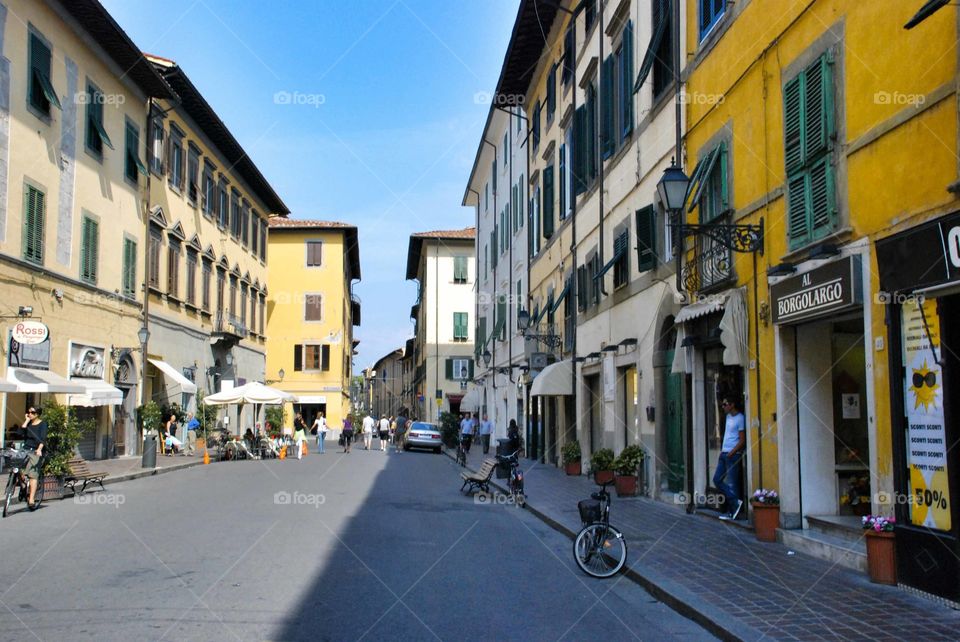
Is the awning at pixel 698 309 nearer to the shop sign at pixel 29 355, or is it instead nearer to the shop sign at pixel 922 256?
the shop sign at pixel 922 256

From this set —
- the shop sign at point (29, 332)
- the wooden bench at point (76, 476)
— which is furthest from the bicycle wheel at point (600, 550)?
the shop sign at point (29, 332)

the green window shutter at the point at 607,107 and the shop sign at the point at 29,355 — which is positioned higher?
the green window shutter at the point at 607,107

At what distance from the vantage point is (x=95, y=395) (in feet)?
77.8

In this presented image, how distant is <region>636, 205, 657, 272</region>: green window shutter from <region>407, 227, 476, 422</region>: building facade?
4586 cm

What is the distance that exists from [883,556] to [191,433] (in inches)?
1197

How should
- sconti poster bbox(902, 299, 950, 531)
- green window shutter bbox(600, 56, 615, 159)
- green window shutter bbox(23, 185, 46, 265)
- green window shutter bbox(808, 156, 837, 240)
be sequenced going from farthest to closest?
green window shutter bbox(23, 185, 46, 265) → green window shutter bbox(600, 56, 615, 159) → green window shutter bbox(808, 156, 837, 240) → sconti poster bbox(902, 299, 950, 531)

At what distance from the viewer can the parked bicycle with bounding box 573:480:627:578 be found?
9.36 meters

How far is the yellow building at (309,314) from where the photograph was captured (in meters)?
63.0

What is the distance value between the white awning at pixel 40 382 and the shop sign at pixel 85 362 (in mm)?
2009

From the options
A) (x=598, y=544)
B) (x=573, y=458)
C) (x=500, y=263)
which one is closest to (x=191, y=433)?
(x=500, y=263)

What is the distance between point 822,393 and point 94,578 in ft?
26.0

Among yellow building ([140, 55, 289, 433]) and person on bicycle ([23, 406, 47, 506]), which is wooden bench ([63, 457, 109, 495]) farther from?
yellow building ([140, 55, 289, 433])

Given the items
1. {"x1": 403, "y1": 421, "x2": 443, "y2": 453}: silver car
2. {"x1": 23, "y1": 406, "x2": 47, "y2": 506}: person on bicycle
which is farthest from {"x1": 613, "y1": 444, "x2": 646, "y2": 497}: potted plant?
{"x1": 403, "y1": 421, "x2": 443, "y2": 453}: silver car

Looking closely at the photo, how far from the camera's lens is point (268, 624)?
6.95 metres
